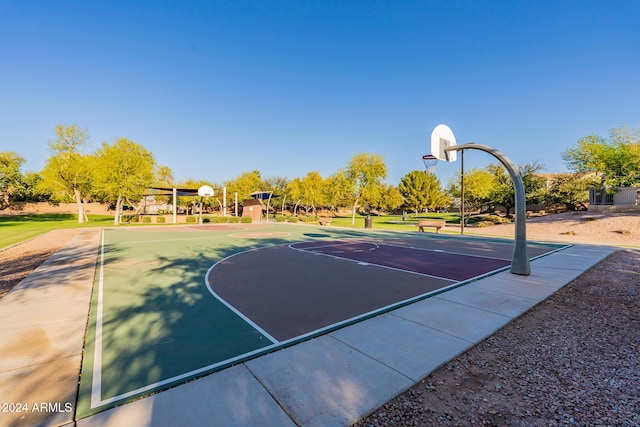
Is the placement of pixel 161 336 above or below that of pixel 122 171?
below

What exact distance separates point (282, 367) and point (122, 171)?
36.1 m

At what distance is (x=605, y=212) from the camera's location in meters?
25.5

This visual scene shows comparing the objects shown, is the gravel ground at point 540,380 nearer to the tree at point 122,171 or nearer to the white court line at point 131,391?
the white court line at point 131,391

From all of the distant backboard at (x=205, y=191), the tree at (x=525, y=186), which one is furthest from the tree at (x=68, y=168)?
the tree at (x=525, y=186)

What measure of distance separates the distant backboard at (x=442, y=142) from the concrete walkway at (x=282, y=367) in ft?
18.8

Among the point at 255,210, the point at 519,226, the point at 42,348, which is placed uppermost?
the point at 255,210

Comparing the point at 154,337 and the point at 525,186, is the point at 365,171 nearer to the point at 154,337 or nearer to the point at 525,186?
the point at 525,186

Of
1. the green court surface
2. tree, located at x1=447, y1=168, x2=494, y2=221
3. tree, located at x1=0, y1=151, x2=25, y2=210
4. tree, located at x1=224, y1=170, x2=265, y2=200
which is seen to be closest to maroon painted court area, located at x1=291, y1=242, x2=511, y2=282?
the green court surface

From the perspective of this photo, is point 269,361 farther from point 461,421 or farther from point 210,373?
point 461,421

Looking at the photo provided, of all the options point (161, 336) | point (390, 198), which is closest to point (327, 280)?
point (161, 336)

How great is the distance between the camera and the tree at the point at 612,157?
2097cm

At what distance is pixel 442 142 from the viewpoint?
10.6 meters

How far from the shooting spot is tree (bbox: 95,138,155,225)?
Result: 102 ft

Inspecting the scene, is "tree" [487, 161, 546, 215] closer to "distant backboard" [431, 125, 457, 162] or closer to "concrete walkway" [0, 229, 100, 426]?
"distant backboard" [431, 125, 457, 162]
